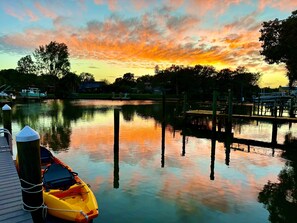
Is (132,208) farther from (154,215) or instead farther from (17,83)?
(17,83)

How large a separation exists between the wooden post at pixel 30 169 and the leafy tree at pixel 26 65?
11332cm

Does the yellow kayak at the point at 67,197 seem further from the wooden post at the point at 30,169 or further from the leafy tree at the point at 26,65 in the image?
the leafy tree at the point at 26,65

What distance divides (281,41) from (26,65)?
349 ft

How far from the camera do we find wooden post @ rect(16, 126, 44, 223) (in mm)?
5504

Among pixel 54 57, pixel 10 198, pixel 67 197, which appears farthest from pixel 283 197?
pixel 54 57

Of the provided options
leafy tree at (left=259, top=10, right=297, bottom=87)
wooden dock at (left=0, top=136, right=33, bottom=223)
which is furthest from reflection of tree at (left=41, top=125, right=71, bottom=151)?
leafy tree at (left=259, top=10, right=297, bottom=87)

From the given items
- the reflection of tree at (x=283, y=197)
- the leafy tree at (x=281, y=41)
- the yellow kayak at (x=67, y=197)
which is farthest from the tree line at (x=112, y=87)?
the yellow kayak at (x=67, y=197)

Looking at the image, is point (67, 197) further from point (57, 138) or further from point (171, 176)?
point (57, 138)

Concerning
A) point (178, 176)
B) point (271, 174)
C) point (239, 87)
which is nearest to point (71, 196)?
point (178, 176)

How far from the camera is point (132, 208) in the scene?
9398mm

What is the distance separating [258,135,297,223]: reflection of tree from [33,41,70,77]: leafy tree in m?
103

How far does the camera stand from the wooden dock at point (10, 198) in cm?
582

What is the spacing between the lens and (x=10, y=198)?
6785 mm

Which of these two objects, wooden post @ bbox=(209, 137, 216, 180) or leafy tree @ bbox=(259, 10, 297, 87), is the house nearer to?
leafy tree @ bbox=(259, 10, 297, 87)
